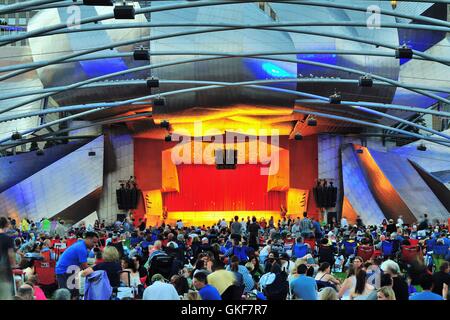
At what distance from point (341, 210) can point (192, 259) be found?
30520 mm

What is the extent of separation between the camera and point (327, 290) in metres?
9.20

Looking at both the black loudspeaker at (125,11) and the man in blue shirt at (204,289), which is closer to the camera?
the man in blue shirt at (204,289)

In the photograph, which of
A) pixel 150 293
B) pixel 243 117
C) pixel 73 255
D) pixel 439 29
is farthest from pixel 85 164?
pixel 150 293

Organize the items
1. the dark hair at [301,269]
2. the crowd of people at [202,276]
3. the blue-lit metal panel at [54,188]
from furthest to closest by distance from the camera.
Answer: the blue-lit metal panel at [54,188], the dark hair at [301,269], the crowd of people at [202,276]

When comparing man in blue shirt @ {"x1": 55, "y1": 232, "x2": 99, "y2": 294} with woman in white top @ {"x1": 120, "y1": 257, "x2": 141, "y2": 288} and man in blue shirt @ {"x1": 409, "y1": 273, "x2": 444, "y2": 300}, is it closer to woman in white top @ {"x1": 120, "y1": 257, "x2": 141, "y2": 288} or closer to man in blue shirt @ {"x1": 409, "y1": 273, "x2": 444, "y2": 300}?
woman in white top @ {"x1": 120, "y1": 257, "x2": 141, "y2": 288}

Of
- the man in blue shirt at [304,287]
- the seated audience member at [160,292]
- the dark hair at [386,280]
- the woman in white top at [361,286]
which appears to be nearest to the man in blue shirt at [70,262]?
the seated audience member at [160,292]

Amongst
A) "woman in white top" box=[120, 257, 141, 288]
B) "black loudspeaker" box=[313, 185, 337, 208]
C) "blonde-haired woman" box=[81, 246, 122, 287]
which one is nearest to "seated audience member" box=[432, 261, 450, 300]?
"woman in white top" box=[120, 257, 141, 288]

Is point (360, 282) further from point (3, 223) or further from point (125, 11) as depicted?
point (125, 11)

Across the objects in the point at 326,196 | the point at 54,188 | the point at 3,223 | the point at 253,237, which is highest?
the point at 54,188

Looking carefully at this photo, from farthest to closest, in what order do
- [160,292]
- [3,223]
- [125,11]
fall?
[125,11]
[3,223]
[160,292]

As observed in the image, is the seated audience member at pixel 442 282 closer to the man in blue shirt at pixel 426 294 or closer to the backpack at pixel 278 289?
the man in blue shirt at pixel 426 294

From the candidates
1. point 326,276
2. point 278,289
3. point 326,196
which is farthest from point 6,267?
point 326,196

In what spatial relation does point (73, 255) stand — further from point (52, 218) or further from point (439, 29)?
point (52, 218)

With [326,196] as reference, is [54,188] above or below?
above
